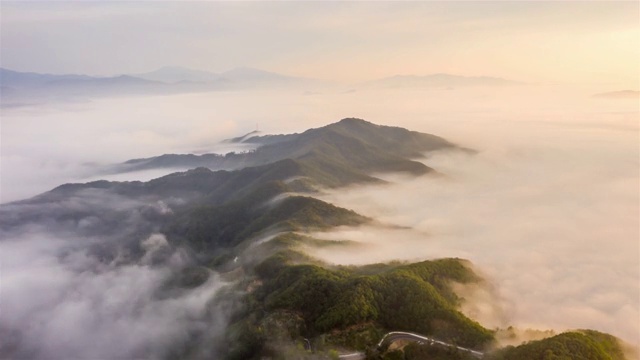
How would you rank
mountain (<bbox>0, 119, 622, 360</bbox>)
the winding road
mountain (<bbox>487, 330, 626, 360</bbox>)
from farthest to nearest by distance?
1. mountain (<bbox>0, 119, 622, 360</bbox>)
2. the winding road
3. mountain (<bbox>487, 330, 626, 360</bbox>)

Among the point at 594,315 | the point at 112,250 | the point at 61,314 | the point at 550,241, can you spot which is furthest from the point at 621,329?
the point at 112,250

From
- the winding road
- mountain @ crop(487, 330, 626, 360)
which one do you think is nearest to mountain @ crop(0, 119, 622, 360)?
mountain @ crop(487, 330, 626, 360)

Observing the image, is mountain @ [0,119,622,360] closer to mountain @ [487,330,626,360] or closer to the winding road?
mountain @ [487,330,626,360]

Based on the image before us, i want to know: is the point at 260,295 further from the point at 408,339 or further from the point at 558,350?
the point at 558,350

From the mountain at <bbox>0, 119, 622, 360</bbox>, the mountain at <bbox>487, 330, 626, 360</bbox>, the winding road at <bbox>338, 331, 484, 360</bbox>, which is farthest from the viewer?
the mountain at <bbox>0, 119, 622, 360</bbox>

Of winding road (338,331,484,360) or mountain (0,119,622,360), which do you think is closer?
winding road (338,331,484,360)

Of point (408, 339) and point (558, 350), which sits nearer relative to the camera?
point (558, 350)

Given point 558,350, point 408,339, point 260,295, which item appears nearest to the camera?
point 558,350

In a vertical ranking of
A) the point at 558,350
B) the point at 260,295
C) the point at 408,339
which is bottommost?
the point at 260,295

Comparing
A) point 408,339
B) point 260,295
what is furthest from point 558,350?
point 260,295

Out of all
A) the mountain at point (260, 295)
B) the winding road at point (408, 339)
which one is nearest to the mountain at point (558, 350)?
the mountain at point (260, 295)

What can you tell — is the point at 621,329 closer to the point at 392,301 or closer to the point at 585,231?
the point at 392,301

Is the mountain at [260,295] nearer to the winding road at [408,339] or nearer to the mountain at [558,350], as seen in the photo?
the mountain at [558,350]
